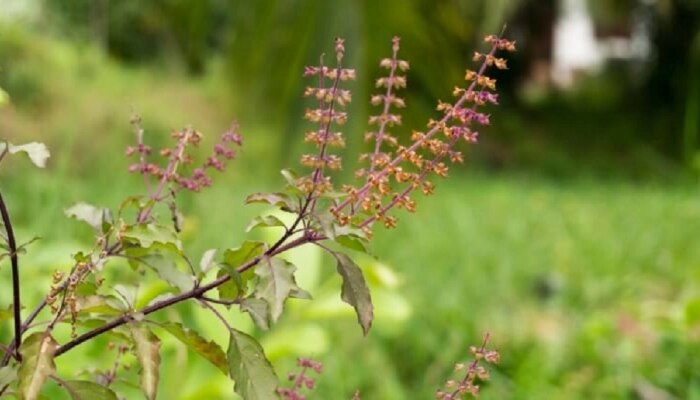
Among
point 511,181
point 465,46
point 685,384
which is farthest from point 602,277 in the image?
point 465,46

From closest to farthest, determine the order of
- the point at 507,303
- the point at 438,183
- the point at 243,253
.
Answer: the point at 243,253
the point at 507,303
the point at 438,183

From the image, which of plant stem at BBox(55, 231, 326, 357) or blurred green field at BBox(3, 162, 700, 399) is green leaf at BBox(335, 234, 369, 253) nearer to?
plant stem at BBox(55, 231, 326, 357)

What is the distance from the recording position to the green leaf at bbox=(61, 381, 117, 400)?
0.62 m

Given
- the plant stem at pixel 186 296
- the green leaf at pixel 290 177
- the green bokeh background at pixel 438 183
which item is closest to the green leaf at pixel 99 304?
the plant stem at pixel 186 296

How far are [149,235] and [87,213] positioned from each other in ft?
0.36

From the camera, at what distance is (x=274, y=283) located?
620 mm

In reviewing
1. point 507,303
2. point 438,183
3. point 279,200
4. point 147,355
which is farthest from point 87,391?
point 438,183

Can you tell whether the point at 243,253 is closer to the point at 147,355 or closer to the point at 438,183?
the point at 147,355

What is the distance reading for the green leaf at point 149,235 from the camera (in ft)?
2.12

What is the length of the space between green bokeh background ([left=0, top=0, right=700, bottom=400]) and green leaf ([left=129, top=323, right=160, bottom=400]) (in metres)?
0.71

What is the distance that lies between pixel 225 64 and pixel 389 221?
462 cm

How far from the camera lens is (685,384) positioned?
6.81ft

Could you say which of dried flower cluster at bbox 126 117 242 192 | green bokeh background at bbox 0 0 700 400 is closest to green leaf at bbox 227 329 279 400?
dried flower cluster at bbox 126 117 242 192

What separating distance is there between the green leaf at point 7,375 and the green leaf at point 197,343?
79 mm
